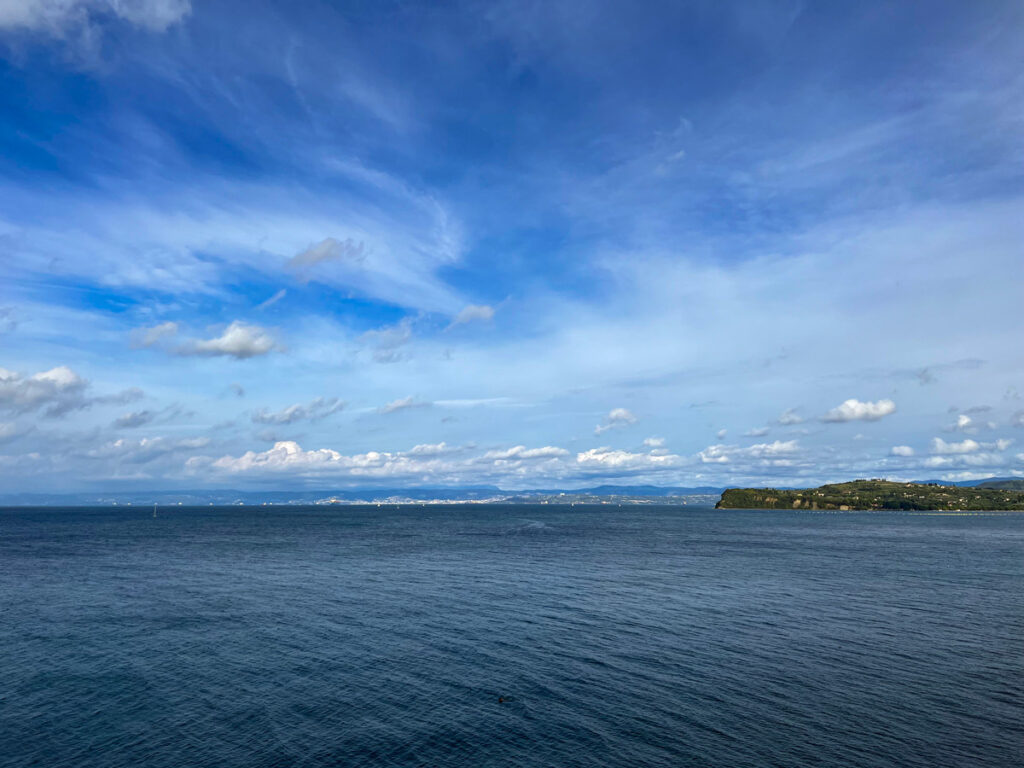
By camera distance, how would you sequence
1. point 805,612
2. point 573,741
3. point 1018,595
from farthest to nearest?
point 1018,595
point 805,612
point 573,741

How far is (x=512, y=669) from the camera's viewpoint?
→ 1935 inches

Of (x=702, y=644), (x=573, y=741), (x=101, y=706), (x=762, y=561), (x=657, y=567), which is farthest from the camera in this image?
(x=762, y=561)

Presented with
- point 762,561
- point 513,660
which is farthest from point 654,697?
point 762,561

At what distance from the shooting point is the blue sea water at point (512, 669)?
35.5 metres

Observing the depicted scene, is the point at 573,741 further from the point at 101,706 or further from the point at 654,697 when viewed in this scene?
the point at 101,706

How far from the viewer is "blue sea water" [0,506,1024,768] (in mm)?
35469

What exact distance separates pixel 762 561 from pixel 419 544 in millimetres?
86162

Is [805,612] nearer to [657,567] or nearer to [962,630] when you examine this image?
[962,630]

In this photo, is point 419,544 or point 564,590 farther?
point 419,544

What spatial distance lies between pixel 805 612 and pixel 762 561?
54201 mm

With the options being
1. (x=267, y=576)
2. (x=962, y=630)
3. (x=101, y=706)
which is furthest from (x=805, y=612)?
(x=267, y=576)

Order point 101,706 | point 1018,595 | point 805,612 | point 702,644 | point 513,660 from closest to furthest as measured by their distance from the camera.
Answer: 1. point 101,706
2. point 513,660
3. point 702,644
4. point 805,612
5. point 1018,595

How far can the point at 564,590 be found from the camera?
281ft

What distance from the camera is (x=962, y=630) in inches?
2395
